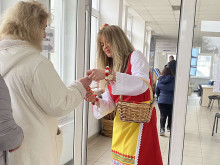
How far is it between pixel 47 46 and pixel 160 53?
454 inches

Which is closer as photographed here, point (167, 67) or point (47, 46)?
point (47, 46)

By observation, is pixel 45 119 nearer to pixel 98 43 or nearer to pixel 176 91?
pixel 98 43

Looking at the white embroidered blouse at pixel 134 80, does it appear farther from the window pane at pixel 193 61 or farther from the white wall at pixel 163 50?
the white wall at pixel 163 50

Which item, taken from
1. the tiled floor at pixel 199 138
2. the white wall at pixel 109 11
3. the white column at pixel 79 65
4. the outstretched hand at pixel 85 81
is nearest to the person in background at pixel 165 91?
the white wall at pixel 109 11

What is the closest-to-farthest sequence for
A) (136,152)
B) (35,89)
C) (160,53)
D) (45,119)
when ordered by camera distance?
(35,89) → (45,119) → (136,152) → (160,53)

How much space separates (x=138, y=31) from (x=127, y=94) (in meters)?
7.08

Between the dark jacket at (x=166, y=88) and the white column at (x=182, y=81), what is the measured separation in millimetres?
2087

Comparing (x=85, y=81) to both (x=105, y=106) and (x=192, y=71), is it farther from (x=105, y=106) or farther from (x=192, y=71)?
(x=192, y=71)

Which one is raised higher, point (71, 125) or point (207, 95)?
point (207, 95)

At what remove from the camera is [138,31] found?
8.20 meters

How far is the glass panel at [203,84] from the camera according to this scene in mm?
2033

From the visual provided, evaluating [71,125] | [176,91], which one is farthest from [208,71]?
[71,125]

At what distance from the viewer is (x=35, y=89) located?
42.2 inches

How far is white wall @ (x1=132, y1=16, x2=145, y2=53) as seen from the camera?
320 inches
